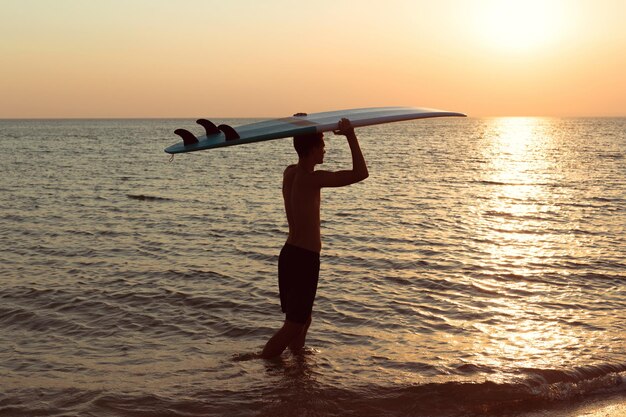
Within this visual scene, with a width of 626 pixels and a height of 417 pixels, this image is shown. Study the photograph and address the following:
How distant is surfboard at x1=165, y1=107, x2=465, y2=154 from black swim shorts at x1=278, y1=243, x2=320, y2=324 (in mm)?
1122

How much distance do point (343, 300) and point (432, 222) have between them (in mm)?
8611

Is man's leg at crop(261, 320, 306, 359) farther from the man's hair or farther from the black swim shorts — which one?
the man's hair

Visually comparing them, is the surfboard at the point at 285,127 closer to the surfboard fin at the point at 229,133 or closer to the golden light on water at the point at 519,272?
the surfboard fin at the point at 229,133

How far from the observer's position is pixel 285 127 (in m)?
6.83

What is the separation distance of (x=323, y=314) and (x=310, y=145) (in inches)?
120

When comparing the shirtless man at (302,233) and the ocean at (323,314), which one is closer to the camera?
the ocean at (323,314)

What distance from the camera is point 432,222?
17844 millimetres

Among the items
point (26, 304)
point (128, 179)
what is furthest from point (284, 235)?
point (128, 179)

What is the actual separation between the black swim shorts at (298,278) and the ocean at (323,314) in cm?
64

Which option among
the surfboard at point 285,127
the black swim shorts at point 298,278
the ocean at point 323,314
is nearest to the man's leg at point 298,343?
the ocean at point 323,314

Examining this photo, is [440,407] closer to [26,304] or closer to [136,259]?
[26,304]

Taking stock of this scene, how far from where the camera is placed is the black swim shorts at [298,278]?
6.73 meters

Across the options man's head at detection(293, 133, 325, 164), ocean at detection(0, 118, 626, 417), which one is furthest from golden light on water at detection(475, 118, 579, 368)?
man's head at detection(293, 133, 325, 164)

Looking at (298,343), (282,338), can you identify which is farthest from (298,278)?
(298,343)
